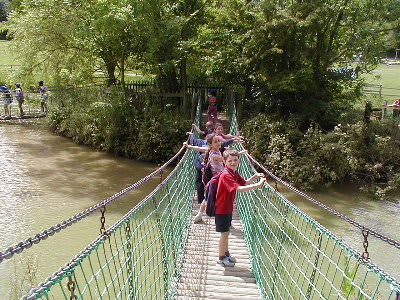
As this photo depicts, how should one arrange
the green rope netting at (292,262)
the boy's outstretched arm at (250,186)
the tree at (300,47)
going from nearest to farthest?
the green rope netting at (292,262) → the boy's outstretched arm at (250,186) → the tree at (300,47)

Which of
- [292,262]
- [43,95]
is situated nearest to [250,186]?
[292,262]

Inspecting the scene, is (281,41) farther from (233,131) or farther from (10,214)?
(10,214)

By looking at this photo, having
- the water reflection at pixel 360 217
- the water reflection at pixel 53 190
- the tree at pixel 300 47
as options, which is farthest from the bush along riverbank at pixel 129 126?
the water reflection at pixel 360 217

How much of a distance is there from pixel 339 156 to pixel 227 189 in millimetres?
5811

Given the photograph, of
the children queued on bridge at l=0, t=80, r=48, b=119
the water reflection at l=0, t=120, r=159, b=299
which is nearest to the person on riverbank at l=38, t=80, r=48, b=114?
the children queued on bridge at l=0, t=80, r=48, b=119

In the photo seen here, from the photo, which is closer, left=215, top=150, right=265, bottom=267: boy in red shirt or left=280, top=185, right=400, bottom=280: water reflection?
left=215, top=150, right=265, bottom=267: boy in red shirt

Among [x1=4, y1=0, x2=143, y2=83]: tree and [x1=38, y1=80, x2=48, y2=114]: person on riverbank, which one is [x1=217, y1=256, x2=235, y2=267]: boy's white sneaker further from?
[x1=38, y1=80, x2=48, y2=114]: person on riverbank

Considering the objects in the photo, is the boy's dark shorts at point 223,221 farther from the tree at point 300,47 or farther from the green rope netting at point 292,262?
the tree at point 300,47

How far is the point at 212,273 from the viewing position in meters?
3.25

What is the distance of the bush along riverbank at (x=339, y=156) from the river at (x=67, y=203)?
34cm

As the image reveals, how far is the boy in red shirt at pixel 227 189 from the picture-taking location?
2.82 meters

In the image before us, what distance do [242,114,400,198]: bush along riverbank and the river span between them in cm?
34

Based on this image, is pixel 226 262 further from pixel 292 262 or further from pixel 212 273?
pixel 292 262

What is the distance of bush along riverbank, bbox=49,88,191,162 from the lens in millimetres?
9359
